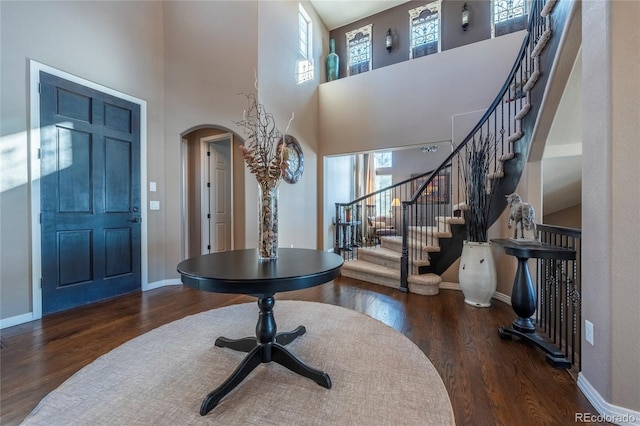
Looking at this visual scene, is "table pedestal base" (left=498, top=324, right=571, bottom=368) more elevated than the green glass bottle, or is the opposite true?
the green glass bottle

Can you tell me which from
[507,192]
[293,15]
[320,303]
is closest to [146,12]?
[293,15]

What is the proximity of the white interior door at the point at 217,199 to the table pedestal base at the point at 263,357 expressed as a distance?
306 cm

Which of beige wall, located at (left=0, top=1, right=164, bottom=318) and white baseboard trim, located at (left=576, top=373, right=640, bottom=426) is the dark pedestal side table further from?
beige wall, located at (left=0, top=1, right=164, bottom=318)

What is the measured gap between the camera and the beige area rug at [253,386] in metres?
1.27

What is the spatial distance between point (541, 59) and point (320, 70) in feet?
13.4

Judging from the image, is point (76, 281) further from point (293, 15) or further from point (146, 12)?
point (293, 15)

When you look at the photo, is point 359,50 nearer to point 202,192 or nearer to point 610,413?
point 202,192

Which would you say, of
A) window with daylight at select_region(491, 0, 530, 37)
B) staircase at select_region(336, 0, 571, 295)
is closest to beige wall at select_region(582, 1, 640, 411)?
staircase at select_region(336, 0, 571, 295)

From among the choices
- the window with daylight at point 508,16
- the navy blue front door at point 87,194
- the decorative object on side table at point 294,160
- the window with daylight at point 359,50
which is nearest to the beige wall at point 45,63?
the navy blue front door at point 87,194

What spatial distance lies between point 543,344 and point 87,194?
440 centimetres

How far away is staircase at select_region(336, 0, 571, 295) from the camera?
7.89ft

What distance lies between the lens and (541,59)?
2381 millimetres

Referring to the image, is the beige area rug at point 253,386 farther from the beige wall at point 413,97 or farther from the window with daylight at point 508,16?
the window with daylight at point 508,16

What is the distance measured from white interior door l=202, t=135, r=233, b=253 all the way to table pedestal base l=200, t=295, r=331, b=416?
10.0ft
